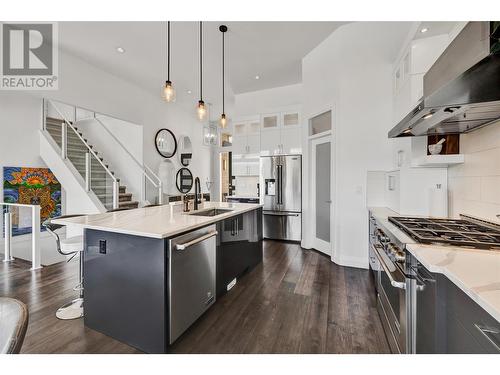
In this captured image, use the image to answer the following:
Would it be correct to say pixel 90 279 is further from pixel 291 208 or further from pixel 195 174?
pixel 195 174

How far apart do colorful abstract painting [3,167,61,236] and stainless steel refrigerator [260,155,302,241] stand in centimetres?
434

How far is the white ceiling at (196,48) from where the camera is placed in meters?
3.47

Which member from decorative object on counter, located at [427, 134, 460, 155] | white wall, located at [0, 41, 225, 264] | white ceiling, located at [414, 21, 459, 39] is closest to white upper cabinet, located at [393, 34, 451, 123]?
white ceiling, located at [414, 21, 459, 39]

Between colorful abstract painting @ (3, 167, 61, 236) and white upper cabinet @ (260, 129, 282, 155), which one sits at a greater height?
white upper cabinet @ (260, 129, 282, 155)

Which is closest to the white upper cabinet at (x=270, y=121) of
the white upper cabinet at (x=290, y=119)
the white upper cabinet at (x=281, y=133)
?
the white upper cabinet at (x=281, y=133)

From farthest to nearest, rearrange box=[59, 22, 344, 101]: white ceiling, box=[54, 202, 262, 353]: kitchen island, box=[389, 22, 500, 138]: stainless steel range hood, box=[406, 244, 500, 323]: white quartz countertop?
box=[59, 22, 344, 101]: white ceiling, box=[54, 202, 262, 353]: kitchen island, box=[389, 22, 500, 138]: stainless steel range hood, box=[406, 244, 500, 323]: white quartz countertop

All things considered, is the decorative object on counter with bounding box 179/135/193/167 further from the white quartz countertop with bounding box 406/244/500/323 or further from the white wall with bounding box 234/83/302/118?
the white quartz countertop with bounding box 406/244/500/323

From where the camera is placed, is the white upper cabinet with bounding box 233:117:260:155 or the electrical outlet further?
the white upper cabinet with bounding box 233:117:260:155

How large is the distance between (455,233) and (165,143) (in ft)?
21.5

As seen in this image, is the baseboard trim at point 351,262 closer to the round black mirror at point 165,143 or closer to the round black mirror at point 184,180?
the round black mirror at point 184,180

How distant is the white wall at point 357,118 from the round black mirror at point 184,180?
195 inches

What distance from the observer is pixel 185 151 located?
24.0 ft

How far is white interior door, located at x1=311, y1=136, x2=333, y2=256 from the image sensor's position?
3.86m
